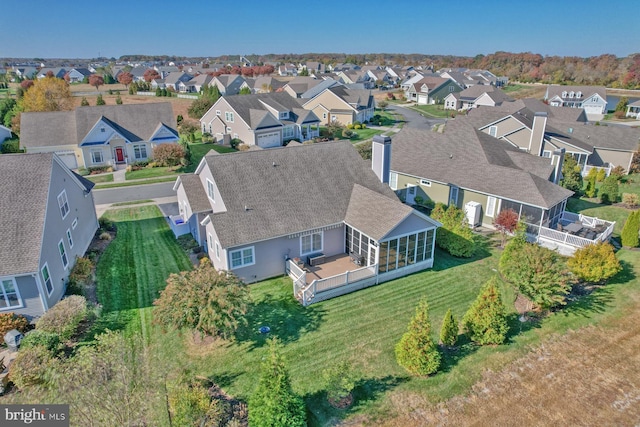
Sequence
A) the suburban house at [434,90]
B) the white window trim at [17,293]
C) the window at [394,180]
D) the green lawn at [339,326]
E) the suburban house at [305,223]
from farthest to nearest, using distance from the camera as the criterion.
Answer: the suburban house at [434,90] → the window at [394,180] → the suburban house at [305,223] → the white window trim at [17,293] → the green lawn at [339,326]

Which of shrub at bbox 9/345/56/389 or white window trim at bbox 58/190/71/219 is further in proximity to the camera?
white window trim at bbox 58/190/71/219

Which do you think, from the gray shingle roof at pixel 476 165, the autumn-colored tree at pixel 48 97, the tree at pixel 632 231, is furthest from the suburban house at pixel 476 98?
the autumn-colored tree at pixel 48 97

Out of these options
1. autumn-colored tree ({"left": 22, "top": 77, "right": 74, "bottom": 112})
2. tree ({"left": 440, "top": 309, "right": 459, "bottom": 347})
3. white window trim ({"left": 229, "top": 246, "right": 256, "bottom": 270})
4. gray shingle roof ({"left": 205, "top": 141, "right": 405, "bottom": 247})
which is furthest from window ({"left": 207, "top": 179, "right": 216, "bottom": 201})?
autumn-colored tree ({"left": 22, "top": 77, "right": 74, "bottom": 112})

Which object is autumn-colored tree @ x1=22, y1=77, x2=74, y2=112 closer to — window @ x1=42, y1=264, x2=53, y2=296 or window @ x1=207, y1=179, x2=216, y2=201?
window @ x1=207, y1=179, x2=216, y2=201

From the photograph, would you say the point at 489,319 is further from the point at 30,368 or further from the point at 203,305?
the point at 30,368

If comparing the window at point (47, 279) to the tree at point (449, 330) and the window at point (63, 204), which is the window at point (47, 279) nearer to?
the window at point (63, 204)

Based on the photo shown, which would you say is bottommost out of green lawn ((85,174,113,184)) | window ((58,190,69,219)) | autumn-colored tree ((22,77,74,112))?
green lawn ((85,174,113,184))

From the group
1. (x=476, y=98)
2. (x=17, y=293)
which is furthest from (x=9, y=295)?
(x=476, y=98)
